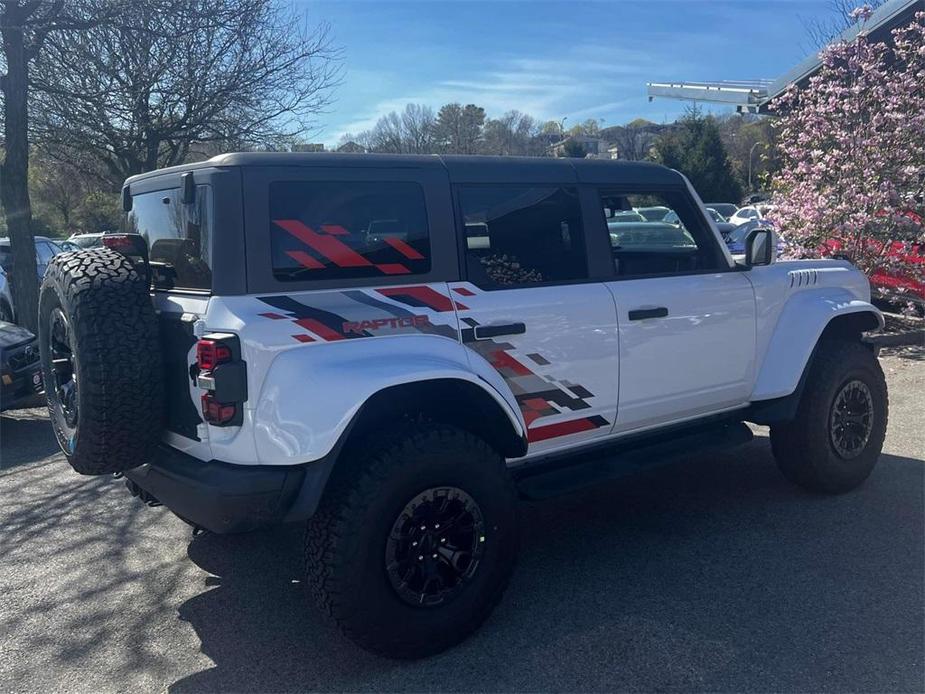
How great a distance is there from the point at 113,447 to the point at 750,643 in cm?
273

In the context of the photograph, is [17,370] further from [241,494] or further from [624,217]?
[624,217]

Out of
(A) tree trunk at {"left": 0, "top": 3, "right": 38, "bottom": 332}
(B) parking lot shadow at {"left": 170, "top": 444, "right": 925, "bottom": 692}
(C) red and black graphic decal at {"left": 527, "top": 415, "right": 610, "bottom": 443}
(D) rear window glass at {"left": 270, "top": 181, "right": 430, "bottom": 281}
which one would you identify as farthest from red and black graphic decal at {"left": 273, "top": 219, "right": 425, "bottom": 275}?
(A) tree trunk at {"left": 0, "top": 3, "right": 38, "bottom": 332}

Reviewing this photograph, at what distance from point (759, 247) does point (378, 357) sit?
8.62ft

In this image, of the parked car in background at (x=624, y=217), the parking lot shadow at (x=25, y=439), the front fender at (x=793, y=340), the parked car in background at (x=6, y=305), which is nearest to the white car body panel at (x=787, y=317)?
the front fender at (x=793, y=340)

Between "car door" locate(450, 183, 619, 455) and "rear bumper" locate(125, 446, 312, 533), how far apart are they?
3.23ft

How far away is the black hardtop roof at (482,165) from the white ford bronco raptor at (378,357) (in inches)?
0.6

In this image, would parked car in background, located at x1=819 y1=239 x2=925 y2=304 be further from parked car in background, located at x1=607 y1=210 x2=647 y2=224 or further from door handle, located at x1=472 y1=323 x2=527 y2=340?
door handle, located at x1=472 y1=323 x2=527 y2=340

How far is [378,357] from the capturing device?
10.8 feet

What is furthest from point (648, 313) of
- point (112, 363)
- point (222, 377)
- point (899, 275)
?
point (899, 275)

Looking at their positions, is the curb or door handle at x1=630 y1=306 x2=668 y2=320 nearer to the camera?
door handle at x1=630 y1=306 x2=668 y2=320

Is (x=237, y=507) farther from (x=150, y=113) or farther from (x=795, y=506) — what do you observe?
(x=150, y=113)

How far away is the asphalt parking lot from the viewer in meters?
3.30

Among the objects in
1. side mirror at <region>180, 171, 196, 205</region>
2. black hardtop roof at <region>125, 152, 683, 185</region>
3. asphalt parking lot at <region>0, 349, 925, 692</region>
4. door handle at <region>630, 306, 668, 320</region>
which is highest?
black hardtop roof at <region>125, 152, 683, 185</region>

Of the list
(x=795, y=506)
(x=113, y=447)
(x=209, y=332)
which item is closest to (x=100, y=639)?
(x=113, y=447)
